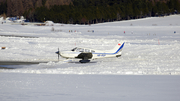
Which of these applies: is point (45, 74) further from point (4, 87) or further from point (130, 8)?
point (130, 8)

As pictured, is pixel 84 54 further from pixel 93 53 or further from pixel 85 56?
pixel 93 53

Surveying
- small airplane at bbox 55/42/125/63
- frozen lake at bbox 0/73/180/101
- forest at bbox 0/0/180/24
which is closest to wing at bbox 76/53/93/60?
small airplane at bbox 55/42/125/63

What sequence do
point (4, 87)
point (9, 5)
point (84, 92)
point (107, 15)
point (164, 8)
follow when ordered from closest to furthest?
point (84, 92) < point (4, 87) < point (107, 15) < point (164, 8) < point (9, 5)

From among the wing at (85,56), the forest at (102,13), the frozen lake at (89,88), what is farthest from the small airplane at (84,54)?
the forest at (102,13)

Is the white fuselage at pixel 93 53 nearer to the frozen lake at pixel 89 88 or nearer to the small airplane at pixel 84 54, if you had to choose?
the small airplane at pixel 84 54

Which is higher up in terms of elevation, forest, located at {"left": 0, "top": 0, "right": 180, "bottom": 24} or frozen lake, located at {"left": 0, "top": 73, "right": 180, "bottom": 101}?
forest, located at {"left": 0, "top": 0, "right": 180, "bottom": 24}

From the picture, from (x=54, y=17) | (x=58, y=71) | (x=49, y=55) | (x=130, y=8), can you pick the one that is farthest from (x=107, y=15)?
(x=58, y=71)

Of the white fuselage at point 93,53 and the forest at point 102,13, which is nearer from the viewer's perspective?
the white fuselage at point 93,53

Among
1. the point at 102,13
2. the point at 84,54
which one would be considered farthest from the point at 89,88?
the point at 102,13

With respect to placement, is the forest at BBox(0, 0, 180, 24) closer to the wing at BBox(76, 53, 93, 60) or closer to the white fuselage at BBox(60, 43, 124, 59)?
the white fuselage at BBox(60, 43, 124, 59)

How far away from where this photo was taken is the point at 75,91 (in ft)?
39.9

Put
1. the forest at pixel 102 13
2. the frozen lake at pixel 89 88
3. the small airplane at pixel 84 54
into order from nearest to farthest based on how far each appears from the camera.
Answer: the frozen lake at pixel 89 88, the small airplane at pixel 84 54, the forest at pixel 102 13

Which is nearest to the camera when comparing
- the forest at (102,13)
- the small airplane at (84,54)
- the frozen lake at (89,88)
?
the frozen lake at (89,88)

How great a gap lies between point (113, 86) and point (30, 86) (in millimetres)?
3973
